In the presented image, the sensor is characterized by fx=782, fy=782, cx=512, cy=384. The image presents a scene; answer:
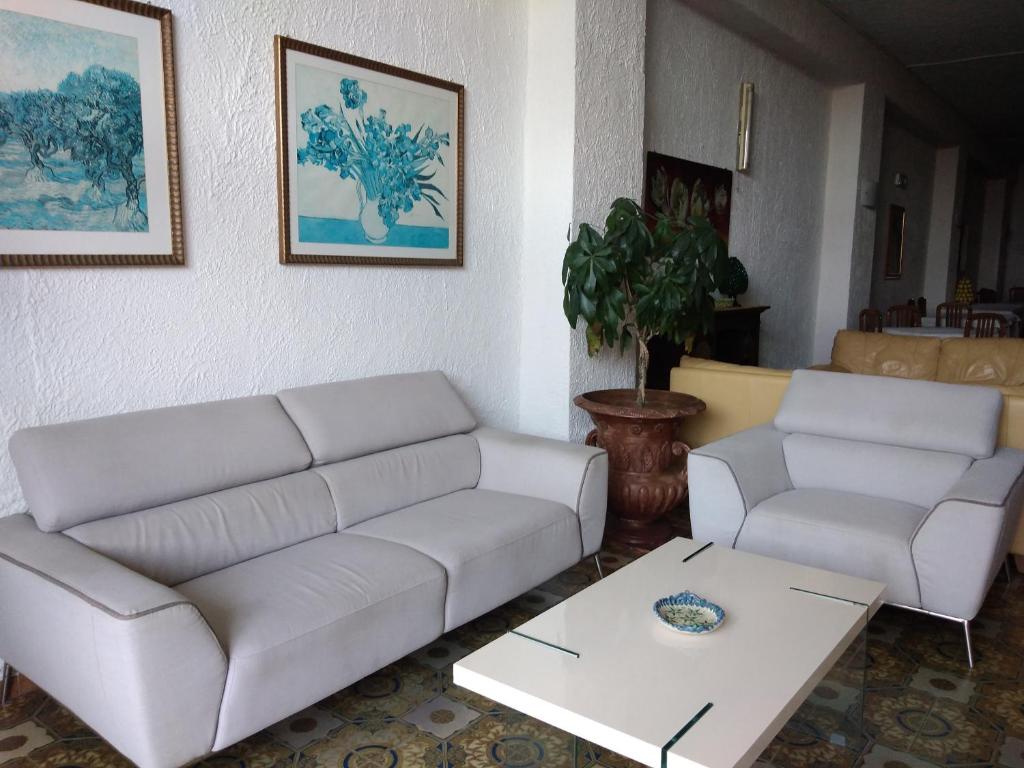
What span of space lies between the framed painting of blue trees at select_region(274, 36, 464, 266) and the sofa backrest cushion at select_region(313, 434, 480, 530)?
77cm

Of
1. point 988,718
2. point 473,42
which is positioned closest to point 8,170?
point 473,42

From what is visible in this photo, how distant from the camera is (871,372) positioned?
4484 mm

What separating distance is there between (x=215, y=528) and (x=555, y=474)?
46.9 inches

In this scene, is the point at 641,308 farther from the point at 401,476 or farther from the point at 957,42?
the point at 957,42

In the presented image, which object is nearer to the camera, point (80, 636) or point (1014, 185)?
point (80, 636)

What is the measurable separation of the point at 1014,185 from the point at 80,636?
13439 millimetres

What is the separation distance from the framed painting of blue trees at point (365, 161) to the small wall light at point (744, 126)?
2605 mm

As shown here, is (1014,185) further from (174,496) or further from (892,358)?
(174,496)

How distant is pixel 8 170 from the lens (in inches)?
82.1

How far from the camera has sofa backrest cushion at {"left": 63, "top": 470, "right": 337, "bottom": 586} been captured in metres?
2.02

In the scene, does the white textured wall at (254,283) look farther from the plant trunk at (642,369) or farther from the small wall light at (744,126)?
the small wall light at (744,126)

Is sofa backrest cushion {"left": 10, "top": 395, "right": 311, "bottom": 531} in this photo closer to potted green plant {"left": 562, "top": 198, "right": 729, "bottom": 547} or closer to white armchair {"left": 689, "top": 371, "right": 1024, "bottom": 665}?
potted green plant {"left": 562, "top": 198, "right": 729, "bottom": 547}

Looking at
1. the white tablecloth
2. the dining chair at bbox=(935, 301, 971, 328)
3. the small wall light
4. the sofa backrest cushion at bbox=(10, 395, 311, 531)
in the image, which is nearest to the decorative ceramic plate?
the sofa backrest cushion at bbox=(10, 395, 311, 531)

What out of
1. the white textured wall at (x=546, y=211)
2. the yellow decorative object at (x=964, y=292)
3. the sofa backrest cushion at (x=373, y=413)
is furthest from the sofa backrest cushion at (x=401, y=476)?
the yellow decorative object at (x=964, y=292)
